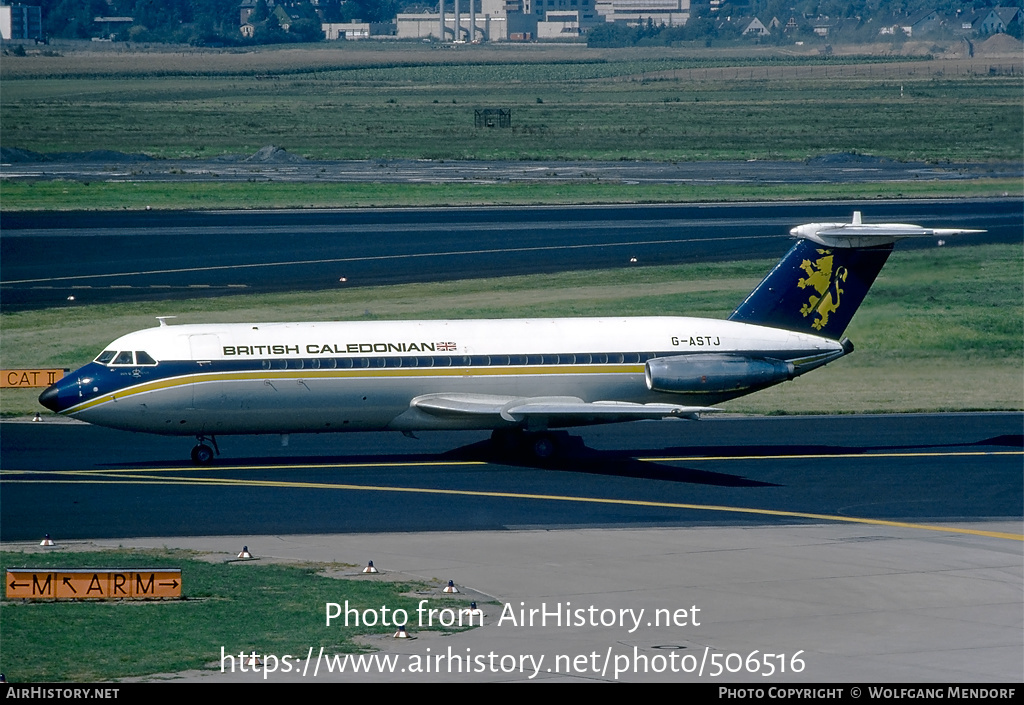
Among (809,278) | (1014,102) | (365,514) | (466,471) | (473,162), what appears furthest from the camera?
(1014,102)

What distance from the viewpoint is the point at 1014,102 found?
567 ft

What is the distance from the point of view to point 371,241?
8269 cm

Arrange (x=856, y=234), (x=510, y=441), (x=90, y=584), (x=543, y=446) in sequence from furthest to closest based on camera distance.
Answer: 1. (x=856, y=234)
2. (x=510, y=441)
3. (x=543, y=446)
4. (x=90, y=584)

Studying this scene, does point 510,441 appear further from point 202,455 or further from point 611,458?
point 202,455

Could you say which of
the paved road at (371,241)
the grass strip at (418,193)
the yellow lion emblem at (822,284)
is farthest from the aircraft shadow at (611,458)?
the grass strip at (418,193)

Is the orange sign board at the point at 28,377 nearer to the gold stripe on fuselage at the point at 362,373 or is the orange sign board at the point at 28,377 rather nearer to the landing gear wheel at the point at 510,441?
the gold stripe on fuselage at the point at 362,373

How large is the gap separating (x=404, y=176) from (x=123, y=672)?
94.6m

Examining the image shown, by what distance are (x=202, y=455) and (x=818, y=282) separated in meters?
19.6

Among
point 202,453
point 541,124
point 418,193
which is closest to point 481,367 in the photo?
point 202,453

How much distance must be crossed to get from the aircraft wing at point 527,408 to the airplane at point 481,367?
4 cm

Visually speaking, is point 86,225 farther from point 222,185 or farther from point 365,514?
point 365,514

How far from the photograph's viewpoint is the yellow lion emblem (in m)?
44.6

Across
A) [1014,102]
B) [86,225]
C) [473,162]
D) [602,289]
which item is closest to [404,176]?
[473,162]

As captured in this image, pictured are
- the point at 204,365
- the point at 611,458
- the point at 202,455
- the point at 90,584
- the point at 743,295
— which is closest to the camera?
the point at 90,584
